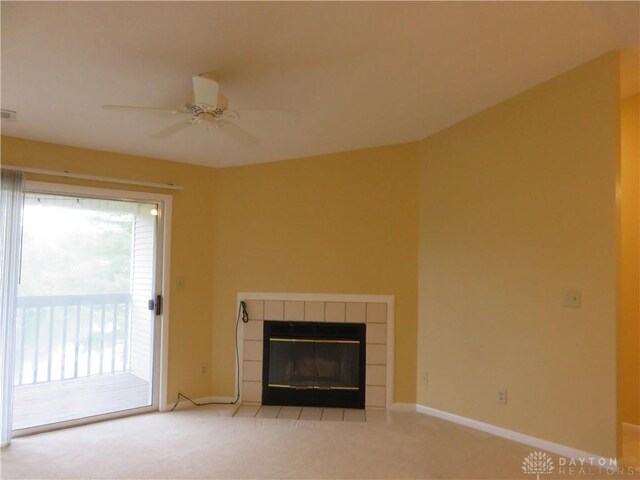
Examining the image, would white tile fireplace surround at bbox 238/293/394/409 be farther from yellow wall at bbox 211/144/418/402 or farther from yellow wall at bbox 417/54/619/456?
yellow wall at bbox 417/54/619/456

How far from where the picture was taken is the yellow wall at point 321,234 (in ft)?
12.5

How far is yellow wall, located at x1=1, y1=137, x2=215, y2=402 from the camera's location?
3734 mm

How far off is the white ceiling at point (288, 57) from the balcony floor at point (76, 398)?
6.83 ft

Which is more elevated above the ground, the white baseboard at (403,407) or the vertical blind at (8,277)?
the vertical blind at (8,277)

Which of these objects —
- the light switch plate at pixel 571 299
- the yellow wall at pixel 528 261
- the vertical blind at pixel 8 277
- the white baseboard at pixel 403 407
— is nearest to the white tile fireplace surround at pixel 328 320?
→ the white baseboard at pixel 403 407

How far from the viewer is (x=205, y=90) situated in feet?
6.77

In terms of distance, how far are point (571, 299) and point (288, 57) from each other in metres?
2.41

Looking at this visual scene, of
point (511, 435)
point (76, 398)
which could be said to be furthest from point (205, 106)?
point (511, 435)

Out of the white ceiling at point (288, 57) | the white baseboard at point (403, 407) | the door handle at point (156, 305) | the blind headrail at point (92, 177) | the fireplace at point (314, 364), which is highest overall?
the white ceiling at point (288, 57)

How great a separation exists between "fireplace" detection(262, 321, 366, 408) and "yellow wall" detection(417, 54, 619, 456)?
23.8 inches

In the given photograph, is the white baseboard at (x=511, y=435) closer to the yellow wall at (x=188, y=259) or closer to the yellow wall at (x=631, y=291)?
the yellow wall at (x=631, y=291)

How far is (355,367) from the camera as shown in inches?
152

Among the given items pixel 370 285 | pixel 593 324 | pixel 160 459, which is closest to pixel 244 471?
pixel 160 459

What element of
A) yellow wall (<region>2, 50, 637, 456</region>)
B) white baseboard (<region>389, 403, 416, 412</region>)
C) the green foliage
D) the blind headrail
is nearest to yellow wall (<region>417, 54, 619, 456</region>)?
yellow wall (<region>2, 50, 637, 456</region>)
